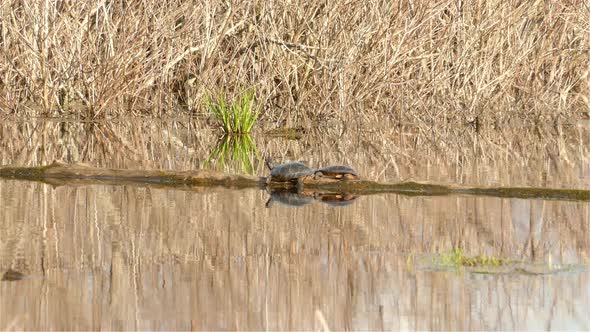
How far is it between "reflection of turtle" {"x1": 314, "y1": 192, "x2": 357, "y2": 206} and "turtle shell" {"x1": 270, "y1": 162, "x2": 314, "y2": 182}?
0.19 metres

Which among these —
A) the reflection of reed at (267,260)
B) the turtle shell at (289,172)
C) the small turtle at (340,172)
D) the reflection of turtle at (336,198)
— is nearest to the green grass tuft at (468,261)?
the reflection of reed at (267,260)

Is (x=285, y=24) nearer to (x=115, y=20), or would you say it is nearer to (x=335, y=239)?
(x=115, y=20)

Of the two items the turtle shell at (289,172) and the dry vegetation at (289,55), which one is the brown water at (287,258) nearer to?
the turtle shell at (289,172)

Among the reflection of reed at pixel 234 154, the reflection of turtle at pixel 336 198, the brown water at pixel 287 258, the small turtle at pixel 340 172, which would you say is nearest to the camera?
the brown water at pixel 287 258

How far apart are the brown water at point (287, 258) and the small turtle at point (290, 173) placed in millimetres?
253

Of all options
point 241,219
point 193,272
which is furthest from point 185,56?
point 193,272

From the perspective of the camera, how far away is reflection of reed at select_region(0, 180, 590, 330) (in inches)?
194

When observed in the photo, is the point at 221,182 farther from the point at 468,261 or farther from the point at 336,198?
the point at 468,261

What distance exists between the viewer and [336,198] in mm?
8406

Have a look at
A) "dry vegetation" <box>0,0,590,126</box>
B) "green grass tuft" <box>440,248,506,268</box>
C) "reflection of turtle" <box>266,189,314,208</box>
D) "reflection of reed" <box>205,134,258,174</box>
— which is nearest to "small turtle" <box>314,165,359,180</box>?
"reflection of turtle" <box>266,189,314,208</box>

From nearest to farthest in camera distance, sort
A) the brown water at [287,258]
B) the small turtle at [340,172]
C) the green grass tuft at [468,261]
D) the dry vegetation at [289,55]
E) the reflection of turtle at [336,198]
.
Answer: the brown water at [287,258] < the green grass tuft at [468,261] < the reflection of turtle at [336,198] < the small turtle at [340,172] < the dry vegetation at [289,55]

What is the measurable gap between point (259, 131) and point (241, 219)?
737 centimetres

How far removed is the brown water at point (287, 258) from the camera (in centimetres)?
493

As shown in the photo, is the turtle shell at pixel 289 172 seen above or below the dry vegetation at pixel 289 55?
below
